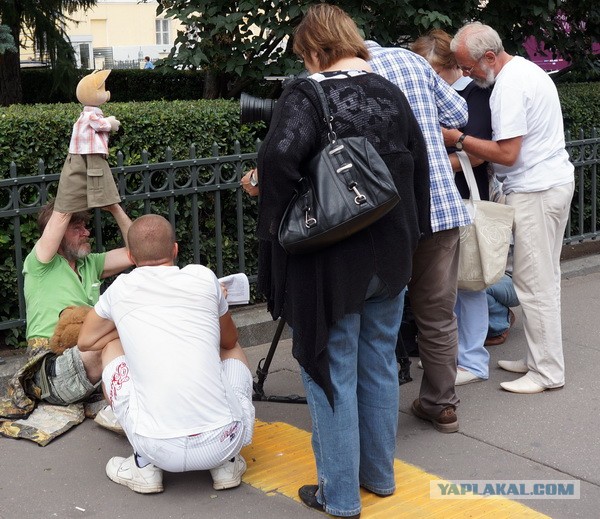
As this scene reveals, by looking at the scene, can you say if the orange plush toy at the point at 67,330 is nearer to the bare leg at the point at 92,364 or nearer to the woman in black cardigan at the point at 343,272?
the bare leg at the point at 92,364

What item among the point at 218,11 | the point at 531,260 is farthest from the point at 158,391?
the point at 218,11

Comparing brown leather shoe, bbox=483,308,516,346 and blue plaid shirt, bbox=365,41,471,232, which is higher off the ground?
blue plaid shirt, bbox=365,41,471,232

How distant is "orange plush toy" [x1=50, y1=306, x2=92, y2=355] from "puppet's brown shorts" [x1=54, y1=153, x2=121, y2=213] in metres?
0.52

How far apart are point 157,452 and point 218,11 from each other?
15.4 feet

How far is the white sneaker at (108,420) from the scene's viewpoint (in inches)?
177

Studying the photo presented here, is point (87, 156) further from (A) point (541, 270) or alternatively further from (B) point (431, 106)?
(A) point (541, 270)

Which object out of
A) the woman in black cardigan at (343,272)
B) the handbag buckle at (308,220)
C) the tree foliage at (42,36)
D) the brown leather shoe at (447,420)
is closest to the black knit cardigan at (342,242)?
the woman in black cardigan at (343,272)

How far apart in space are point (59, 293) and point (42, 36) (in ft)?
20.2

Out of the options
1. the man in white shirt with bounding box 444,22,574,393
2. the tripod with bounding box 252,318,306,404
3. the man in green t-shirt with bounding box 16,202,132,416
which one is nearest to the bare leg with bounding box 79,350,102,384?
the man in green t-shirt with bounding box 16,202,132,416

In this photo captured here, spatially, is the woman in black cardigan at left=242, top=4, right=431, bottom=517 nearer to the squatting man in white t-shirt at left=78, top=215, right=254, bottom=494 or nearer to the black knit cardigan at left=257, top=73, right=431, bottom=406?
the black knit cardigan at left=257, top=73, right=431, bottom=406

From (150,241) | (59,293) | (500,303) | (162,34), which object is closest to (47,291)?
(59,293)

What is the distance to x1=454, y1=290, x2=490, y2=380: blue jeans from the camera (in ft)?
16.9

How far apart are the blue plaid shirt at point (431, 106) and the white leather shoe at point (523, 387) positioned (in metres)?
1.10

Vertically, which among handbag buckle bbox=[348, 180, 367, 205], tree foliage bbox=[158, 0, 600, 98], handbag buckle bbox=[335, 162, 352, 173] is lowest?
handbag buckle bbox=[348, 180, 367, 205]
